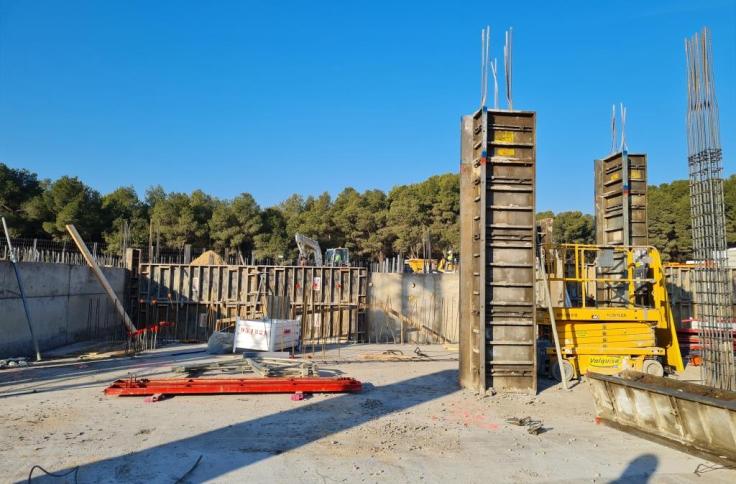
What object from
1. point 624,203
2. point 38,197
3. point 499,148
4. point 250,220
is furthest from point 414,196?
point 499,148

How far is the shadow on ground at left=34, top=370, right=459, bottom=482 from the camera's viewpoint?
5.76 m

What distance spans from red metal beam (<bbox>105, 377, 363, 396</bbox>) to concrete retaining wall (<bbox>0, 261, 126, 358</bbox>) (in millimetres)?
6041

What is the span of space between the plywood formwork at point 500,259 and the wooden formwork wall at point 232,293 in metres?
9.89

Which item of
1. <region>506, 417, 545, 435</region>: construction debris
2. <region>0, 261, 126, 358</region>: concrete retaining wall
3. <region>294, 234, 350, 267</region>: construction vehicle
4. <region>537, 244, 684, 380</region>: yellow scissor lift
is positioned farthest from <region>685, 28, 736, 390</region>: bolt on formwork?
<region>0, 261, 126, 358</region>: concrete retaining wall

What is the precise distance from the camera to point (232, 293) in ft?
66.6

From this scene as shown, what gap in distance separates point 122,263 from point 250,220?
1023 inches

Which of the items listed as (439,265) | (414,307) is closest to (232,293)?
(414,307)

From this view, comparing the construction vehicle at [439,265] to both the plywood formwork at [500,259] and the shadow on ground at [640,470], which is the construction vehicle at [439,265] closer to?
the plywood formwork at [500,259]

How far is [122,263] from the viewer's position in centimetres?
2159

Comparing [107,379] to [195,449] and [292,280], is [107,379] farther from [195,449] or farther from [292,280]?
[292,280]

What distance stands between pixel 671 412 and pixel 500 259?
429 cm

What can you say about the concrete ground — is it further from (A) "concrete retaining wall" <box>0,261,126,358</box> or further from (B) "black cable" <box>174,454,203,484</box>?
(A) "concrete retaining wall" <box>0,261,126,358</box>

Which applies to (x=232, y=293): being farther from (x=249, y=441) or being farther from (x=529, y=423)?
(x=529, y=423)

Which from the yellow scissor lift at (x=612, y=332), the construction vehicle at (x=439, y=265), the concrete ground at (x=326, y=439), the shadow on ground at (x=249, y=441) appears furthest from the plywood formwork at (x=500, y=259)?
the construction vehicle at (x=439, y=265)
